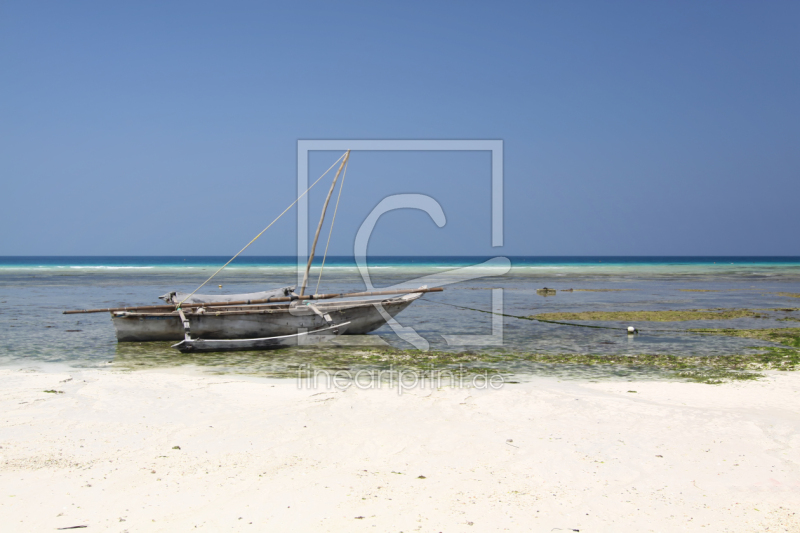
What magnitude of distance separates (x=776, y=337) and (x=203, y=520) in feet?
47.5

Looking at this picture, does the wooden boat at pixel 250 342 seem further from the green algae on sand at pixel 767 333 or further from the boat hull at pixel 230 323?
the green algae on sand at pixel 767 333

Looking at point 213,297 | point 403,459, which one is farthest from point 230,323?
point 403,459

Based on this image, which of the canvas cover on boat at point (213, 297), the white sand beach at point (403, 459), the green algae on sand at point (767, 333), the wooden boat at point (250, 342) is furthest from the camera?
the canvas cover on boat at point (213, 297)

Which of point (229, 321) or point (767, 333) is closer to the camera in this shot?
point (229, 321)

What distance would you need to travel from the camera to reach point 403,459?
18.3 feet

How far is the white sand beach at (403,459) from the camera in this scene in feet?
14.2

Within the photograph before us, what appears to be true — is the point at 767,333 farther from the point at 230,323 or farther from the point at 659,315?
the point at 230,323

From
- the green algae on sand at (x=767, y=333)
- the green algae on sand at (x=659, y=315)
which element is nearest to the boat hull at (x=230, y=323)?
the green algae on sand at (x=659, y=315)

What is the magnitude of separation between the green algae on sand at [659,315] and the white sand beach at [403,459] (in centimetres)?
1012

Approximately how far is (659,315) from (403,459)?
1622cm

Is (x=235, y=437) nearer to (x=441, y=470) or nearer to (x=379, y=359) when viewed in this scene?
(x=441, y=470)

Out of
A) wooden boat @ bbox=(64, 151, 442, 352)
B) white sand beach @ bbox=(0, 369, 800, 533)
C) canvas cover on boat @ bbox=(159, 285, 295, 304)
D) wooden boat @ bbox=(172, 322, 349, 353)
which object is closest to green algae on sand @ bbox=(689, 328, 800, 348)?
white sand beach @ bbox=(0, 369, 800, 533)

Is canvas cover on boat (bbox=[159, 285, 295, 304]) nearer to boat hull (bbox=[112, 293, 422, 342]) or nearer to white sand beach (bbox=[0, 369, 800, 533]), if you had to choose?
boat hull (bbox=[112, 293, 422, 342])

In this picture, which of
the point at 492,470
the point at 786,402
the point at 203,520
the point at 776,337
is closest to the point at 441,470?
the point at 492,470
